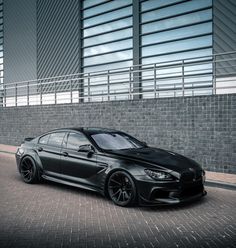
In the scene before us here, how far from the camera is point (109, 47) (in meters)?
23.8

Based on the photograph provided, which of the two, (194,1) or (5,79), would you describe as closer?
(194,1)

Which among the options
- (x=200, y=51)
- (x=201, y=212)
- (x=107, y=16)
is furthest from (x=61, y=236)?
(x=107, y=16)

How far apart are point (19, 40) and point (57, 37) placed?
515cm

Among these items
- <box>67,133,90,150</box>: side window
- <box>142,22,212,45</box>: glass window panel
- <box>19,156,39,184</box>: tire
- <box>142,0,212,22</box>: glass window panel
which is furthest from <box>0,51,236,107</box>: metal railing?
<box>19,156,39,184</box>: tire

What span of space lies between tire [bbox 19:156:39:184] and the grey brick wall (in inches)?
190

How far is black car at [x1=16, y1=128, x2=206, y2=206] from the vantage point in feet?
20.9

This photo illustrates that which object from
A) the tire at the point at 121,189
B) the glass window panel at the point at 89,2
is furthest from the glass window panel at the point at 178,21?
the tire at the point at 121,189

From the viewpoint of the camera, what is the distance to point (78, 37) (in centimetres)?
2492

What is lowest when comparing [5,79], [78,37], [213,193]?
[213,193]

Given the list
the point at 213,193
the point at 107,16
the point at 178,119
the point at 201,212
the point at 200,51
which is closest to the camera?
the point at 201,212

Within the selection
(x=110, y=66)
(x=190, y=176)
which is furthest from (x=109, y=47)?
(x=190, y=176)

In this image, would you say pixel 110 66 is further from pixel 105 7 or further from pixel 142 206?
pixel 142 206

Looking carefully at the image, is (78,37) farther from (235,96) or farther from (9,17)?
(235,96)

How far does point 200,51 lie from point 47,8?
13.0 m
